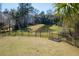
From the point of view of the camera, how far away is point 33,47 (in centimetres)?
301

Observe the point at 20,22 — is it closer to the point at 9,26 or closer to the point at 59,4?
the point at 9,26

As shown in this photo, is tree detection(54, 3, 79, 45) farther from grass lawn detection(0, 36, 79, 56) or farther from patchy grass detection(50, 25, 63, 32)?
grass lawn detection(0, 36, 79, 56)

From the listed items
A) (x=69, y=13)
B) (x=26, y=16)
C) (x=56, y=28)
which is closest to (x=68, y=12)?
(x=69, y=13)

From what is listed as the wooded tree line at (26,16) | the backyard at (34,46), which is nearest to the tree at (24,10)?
the wooded tree line at (26,16)

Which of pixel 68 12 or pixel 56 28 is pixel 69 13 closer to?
pixel 68 12

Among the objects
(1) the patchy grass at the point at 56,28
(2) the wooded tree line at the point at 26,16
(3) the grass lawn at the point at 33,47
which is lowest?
(3) the grass lawn at the point at 33,47

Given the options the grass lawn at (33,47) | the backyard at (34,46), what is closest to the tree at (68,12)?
the backyard at (34,46)

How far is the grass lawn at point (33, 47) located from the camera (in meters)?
3.01

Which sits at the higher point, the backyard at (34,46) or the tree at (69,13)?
the tree at (69,13)

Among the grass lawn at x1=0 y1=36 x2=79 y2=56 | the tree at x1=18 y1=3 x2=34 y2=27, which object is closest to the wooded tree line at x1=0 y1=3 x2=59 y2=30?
the tree at x1=18 y1=3 x2=34 y2=27

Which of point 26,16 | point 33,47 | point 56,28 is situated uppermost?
point 26,16

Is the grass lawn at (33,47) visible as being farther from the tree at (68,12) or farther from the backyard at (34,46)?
the tree at (68,12)

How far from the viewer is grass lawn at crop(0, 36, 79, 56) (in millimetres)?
3006

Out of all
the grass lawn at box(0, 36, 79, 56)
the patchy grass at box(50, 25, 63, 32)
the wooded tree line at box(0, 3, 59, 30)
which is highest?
the wooded tree line at box(0, 3, 59, 30)
